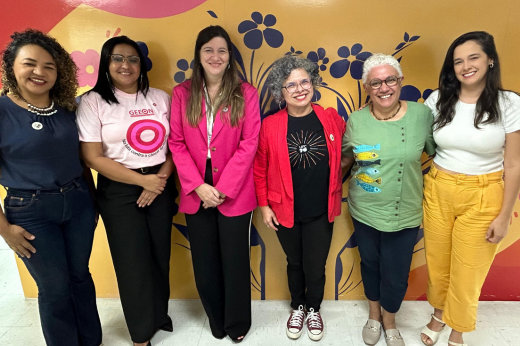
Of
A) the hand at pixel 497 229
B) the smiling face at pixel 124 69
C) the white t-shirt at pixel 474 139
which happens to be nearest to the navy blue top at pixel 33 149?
the smiling face at pixel 124 69

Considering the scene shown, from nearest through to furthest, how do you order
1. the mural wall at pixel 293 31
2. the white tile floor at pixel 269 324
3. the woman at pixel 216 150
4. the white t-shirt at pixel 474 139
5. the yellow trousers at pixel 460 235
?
1. the white t-shirt at pixel 474 139
2. the yellow trousers at pixel 460 235
3. the woman at pixel 216 150
4. the mural wall at pixel 293 31
5. the white tile floor at pixel 269 324

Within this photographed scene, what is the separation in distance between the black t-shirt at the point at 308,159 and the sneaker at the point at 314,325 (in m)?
0.86

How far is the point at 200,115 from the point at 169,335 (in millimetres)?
1580

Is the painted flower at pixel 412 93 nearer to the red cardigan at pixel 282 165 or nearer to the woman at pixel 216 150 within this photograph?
the red cardigan at pixel 282 165

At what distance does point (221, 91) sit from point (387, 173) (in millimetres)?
1096

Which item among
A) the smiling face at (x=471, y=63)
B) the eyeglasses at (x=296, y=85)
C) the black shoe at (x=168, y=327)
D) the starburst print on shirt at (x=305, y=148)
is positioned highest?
the smiling face at (x=471, y=63)

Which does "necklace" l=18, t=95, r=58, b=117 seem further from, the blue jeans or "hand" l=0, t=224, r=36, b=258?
"hand" l=0, t=224, r=36, b=258

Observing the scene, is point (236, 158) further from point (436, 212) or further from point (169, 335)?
point (169, 335)

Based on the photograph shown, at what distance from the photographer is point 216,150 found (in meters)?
1.91

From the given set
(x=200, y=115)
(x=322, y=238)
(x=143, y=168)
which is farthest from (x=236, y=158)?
(x=322, y=238)

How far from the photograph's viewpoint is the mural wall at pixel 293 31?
2127 millimetres

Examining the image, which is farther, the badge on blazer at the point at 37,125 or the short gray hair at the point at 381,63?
the short gray hair at the point at 381,63

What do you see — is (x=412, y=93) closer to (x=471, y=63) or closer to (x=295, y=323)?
(x=471, y=63)

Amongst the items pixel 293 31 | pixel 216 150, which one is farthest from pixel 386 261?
pixel 293 31
